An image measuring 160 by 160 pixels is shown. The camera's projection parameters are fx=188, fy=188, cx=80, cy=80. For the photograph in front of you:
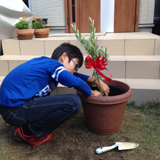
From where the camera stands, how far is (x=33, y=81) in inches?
54.5

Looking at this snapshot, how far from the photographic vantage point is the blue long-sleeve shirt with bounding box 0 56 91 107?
1.33m

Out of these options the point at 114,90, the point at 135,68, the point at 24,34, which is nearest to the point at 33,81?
the point at 114,90

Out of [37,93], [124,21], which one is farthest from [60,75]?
[124,21]

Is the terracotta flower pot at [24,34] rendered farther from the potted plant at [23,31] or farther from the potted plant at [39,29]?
the potted plant at [39,29]

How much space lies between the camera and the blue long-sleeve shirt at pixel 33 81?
4.37 ft

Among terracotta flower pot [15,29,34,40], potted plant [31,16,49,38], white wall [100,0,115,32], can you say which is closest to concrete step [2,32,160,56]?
terracotta flower pot [15,29,34,40]

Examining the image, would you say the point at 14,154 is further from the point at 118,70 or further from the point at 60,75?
the point at 118,70

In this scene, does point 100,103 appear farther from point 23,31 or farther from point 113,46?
point 23,31

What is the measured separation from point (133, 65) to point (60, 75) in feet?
4.41

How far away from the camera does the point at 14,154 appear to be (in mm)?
1418

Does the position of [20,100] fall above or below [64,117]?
above

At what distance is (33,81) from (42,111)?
9.0 inches

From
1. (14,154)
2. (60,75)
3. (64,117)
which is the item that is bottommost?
(14,154)

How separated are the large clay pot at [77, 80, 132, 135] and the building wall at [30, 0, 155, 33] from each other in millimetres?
3242
